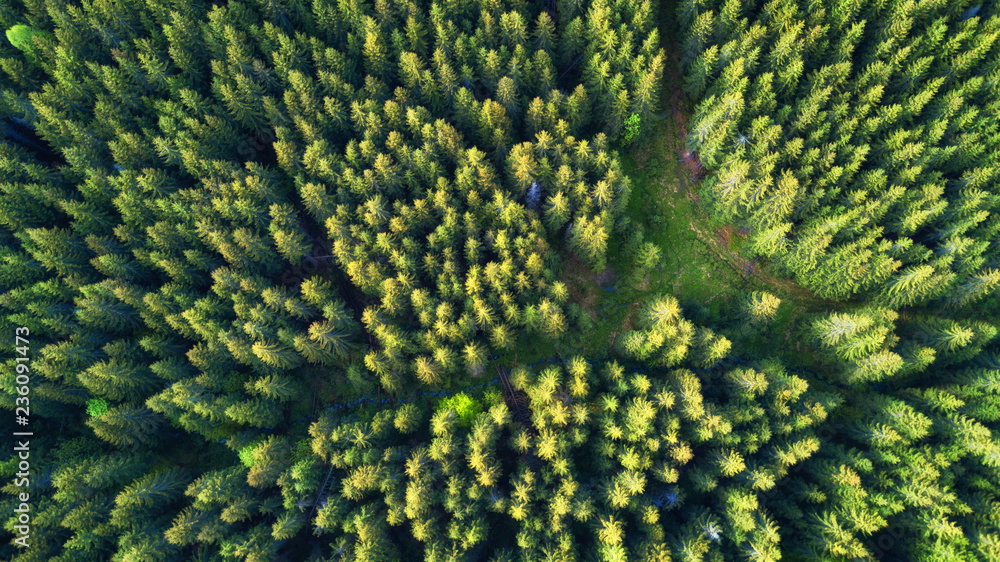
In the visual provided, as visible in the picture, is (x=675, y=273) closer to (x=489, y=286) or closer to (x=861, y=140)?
(x=861, y=140)

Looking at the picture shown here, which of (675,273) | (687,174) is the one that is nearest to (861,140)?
(687,174)

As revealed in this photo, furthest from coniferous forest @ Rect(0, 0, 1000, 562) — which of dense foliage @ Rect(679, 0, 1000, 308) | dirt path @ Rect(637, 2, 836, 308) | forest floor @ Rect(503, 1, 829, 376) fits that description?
dirt path @ Rect(637, 2, 836, 308)

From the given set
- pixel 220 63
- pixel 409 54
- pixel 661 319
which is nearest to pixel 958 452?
pixel 661 319

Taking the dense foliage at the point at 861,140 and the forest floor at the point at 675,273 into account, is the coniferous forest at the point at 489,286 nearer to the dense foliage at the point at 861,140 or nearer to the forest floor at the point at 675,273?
the dense foliage at the point at 861,140

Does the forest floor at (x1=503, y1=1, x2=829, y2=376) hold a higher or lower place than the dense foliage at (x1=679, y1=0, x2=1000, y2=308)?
lower

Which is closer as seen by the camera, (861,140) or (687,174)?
(861,140)

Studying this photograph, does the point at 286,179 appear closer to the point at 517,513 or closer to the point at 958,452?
the point at 517,513

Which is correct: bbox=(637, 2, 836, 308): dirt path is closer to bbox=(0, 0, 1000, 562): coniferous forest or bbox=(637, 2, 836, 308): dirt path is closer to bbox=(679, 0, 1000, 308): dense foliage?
bbox=(0, 0, 1000, 562): coniferous forest

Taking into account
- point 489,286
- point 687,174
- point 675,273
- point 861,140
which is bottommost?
point 675,273
